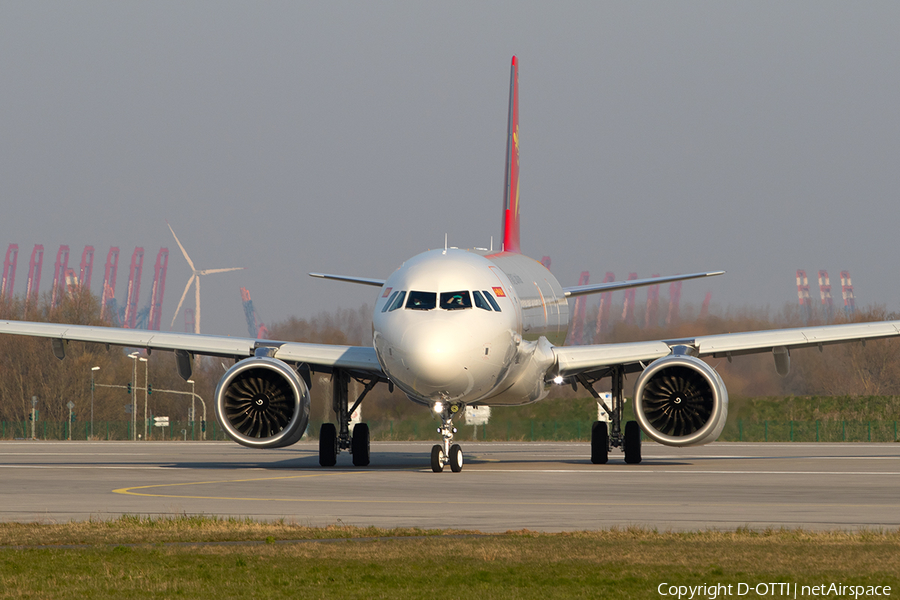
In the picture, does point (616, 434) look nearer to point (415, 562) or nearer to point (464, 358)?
point (464, 358)

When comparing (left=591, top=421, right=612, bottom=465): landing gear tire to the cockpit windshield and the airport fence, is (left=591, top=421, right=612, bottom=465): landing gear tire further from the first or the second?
the airport fence

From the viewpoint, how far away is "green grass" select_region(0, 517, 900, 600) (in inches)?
383

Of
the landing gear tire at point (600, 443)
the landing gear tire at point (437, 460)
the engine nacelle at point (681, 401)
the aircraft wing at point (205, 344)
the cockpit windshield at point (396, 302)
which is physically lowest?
the landing gear tire at point (437, 460)

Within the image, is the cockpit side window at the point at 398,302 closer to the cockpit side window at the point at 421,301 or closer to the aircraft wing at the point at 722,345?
the cockpit side window at the point at 421,301

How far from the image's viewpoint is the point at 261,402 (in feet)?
88.8

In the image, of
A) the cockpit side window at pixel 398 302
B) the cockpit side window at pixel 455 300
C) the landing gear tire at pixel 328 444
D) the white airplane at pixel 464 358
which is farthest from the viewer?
the landing gear tire at pixel 328 444

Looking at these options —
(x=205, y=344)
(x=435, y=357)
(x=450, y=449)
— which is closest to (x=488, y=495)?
(x=435, y=357)

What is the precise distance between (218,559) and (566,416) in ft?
205

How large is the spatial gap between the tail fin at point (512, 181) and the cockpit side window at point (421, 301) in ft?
45.2

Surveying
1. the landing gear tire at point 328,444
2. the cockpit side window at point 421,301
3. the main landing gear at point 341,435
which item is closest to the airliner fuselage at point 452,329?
the cockpit side window at point 421,301

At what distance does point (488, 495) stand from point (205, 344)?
12252 millimetres

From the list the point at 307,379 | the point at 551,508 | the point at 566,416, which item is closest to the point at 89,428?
the point at 566,416

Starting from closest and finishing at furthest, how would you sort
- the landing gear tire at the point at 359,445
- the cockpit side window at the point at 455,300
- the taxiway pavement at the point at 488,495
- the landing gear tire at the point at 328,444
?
the taxiway pavement at the point at 488,495
the cockpit side window at the point at 455,300
the landing gear tire at the point at 328,444
the landing gear tire at the point at 359,445

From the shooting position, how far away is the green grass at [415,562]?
9734mm
